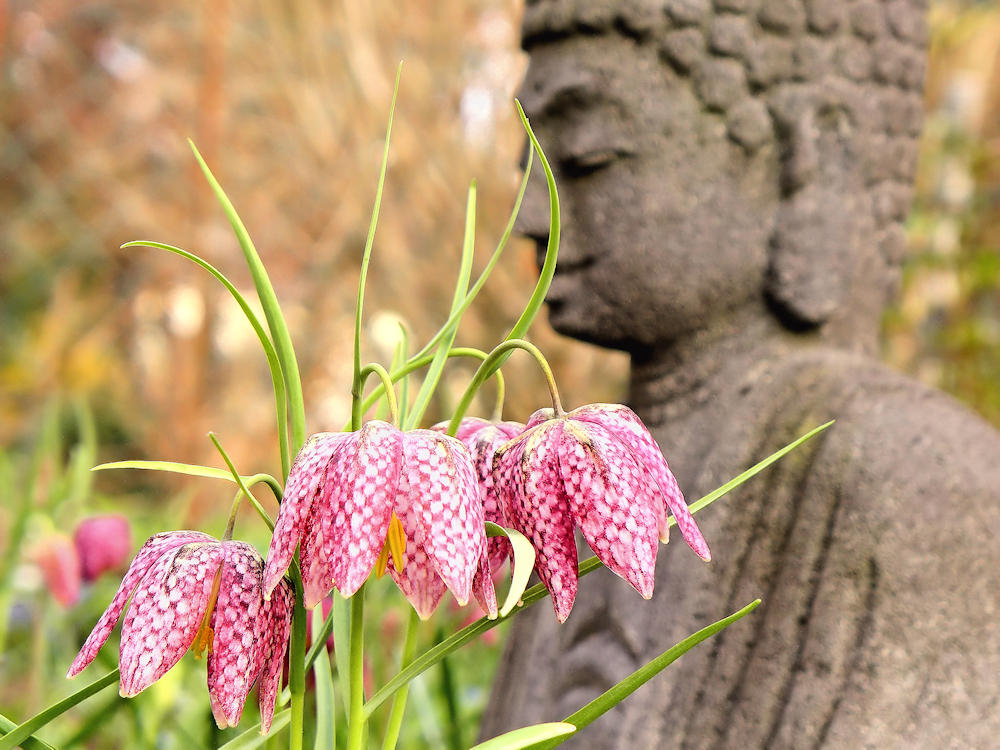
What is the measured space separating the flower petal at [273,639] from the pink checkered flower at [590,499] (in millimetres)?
131

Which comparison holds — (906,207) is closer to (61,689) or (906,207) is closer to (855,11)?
(855,11)

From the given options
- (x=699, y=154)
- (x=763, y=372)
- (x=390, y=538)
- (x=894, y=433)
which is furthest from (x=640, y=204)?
(x=390, y=538)

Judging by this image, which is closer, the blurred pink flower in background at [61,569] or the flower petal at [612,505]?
the flower petal at [612,505]

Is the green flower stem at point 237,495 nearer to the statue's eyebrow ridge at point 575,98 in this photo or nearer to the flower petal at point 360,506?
the flower petal at point 360,506

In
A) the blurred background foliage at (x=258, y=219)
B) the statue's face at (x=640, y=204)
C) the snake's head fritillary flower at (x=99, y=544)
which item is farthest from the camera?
the blurred background foliage at (x=258, y=219)

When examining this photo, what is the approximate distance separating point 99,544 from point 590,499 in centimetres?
88

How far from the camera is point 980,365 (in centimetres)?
261

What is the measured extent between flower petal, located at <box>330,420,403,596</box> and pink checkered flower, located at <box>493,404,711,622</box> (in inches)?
3.1

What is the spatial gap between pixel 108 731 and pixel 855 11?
135cm

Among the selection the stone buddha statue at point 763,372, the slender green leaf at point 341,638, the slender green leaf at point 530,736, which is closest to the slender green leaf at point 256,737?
the slender green leaf at point 341,638

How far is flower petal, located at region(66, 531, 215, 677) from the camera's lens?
1.93 feet

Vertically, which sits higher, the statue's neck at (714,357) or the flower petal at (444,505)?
the flower petal at (444,505)

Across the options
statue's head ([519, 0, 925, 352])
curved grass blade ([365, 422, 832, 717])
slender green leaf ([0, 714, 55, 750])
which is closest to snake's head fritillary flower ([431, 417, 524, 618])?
curved grass blade ([365, 422, 832, 717])

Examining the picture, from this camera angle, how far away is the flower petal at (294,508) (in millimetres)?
533
